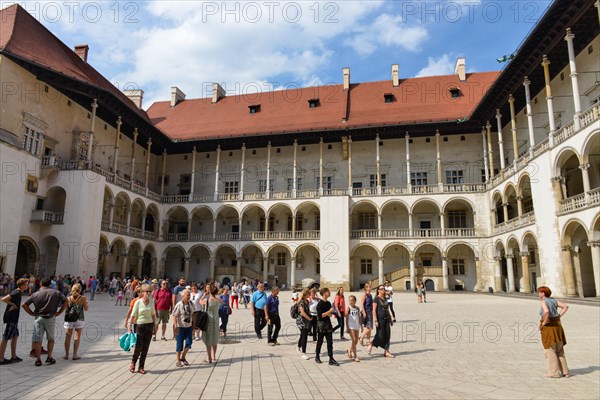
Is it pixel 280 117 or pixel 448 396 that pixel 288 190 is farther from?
pixel 448 396

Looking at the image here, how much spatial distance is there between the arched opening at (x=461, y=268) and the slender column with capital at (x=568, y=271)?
11596 mm

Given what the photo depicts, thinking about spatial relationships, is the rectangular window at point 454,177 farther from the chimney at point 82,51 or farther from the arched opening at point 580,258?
the chimney at point 82,51

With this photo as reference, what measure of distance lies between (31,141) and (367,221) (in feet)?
82.9

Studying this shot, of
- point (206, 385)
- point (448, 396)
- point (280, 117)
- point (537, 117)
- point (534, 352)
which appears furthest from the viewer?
point (280, 117)

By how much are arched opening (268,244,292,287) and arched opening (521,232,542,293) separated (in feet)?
58.5

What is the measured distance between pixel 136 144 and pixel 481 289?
31305 mm

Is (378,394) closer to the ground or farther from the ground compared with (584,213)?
closer to the ground

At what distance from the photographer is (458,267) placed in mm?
32844

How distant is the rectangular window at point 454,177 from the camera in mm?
34281

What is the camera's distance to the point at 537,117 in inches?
1083

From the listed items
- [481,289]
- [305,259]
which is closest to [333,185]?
[305,259]

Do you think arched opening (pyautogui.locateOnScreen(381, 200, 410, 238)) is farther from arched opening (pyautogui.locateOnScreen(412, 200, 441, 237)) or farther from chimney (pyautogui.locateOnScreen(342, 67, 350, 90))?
chimney (pyautogui.locateOnScreen(342, 67, 350, 90))

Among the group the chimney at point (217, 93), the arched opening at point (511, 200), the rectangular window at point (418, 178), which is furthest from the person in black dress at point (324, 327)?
the chimney at point (217, 93)

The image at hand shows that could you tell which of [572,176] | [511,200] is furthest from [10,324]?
[511,200]
